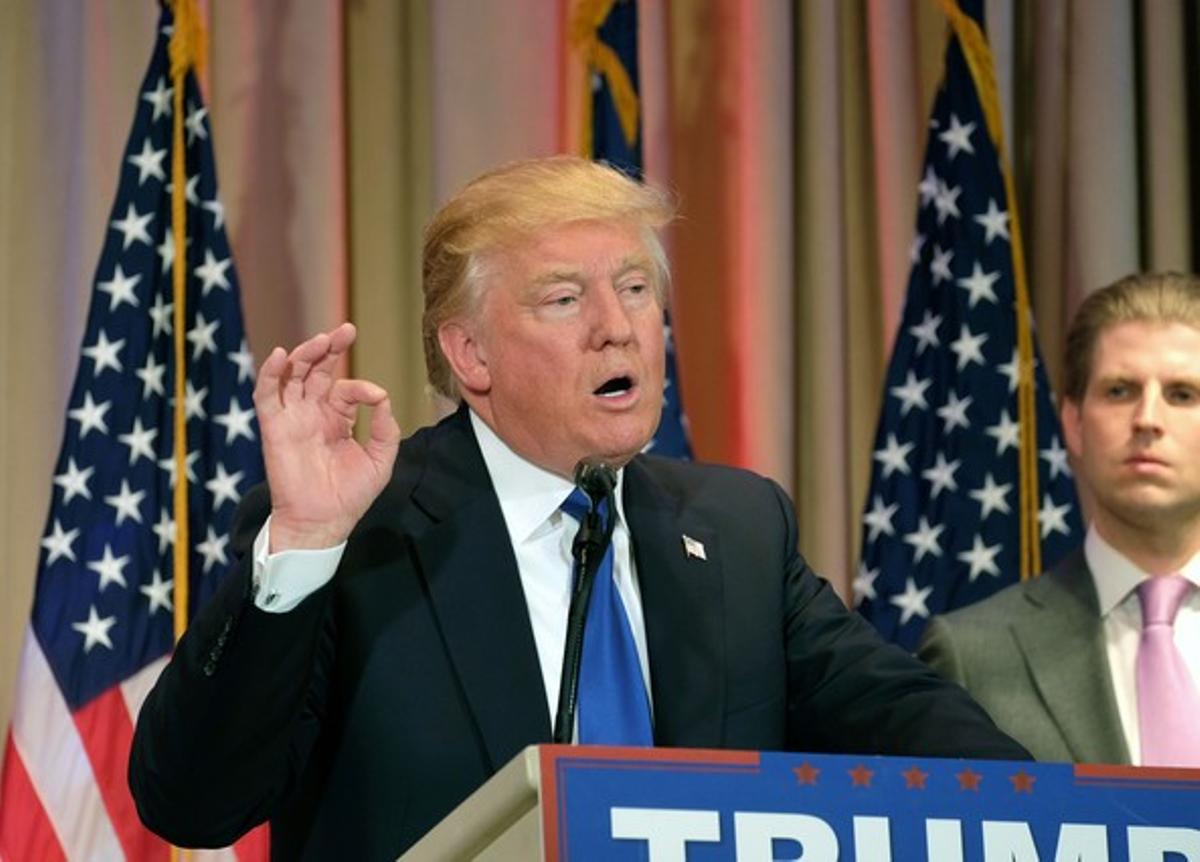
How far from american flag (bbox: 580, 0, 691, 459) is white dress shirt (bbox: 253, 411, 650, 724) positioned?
5.50ft

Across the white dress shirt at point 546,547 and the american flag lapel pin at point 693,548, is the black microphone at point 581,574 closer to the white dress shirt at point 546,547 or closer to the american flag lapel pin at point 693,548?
the white dress shirt at point 546,547

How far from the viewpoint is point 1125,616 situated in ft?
12.5

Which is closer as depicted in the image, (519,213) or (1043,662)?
(519,213)

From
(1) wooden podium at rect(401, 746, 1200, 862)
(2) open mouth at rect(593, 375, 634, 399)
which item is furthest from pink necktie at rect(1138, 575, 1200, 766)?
(1) wooden podium at rect(401, 746, 1200, 862)

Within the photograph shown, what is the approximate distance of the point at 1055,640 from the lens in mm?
3766

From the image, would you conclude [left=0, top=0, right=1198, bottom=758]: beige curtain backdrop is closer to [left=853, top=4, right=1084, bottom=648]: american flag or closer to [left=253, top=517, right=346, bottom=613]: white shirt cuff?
[left=853, top=4, right=1084, bottom=648]: american flag

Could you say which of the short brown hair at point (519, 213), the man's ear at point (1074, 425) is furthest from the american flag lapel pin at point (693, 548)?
the man's ear at point (1074, 425)

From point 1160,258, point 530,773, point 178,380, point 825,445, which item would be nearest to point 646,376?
point 530,773

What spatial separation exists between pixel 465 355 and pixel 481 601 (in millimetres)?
439

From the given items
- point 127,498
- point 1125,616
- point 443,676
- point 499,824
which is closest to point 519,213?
point 443,676

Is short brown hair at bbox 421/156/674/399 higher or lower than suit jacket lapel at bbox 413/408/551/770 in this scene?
higher

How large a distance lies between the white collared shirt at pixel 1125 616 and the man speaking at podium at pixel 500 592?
38.9 inches

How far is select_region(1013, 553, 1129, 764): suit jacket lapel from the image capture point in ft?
11.9

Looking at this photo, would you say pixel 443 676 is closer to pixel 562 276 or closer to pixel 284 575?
pixel 284 575
